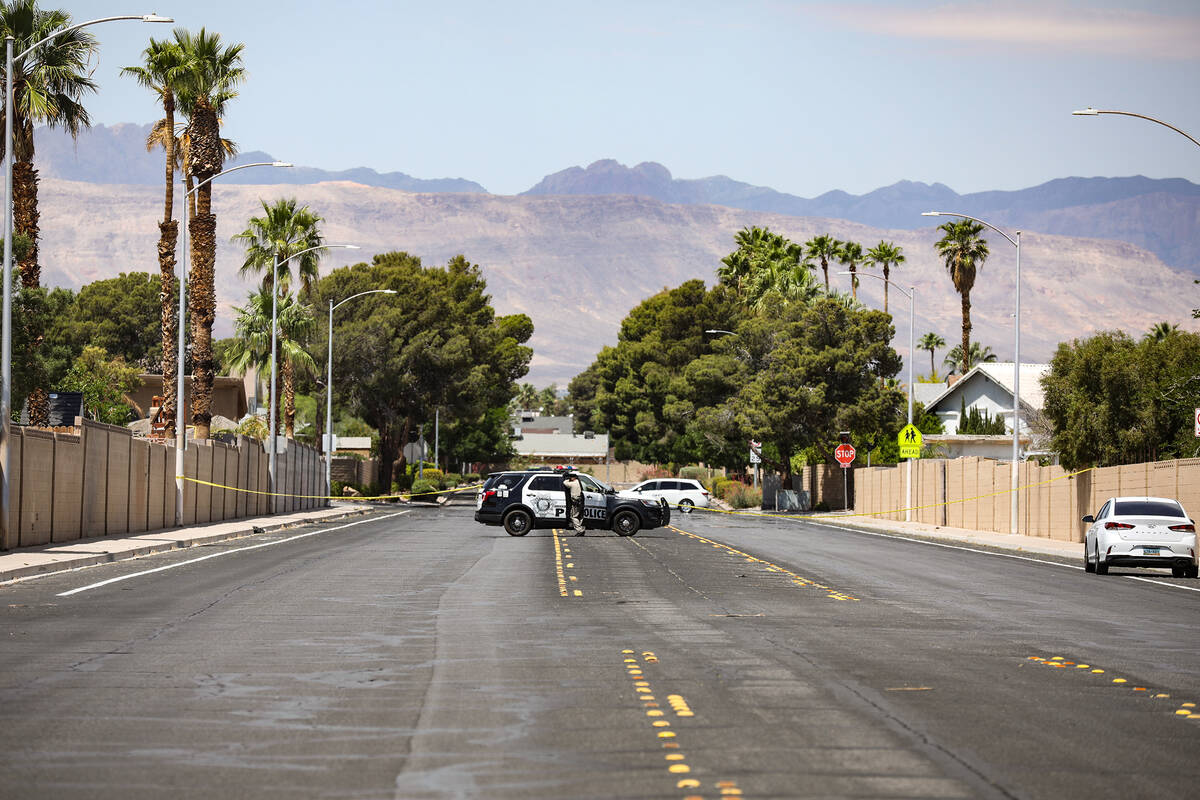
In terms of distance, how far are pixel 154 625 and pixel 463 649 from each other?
4206 mm

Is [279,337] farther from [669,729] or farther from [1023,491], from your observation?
[669,729]

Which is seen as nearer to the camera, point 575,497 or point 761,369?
point 575,497

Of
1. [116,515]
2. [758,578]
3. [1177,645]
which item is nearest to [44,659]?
[1177,645]

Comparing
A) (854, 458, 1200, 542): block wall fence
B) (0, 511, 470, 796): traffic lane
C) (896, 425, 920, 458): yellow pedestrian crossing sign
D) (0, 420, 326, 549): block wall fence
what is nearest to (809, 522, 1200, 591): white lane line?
(854, 458, 1200, 542): block wall fence

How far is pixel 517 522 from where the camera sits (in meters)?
39.8

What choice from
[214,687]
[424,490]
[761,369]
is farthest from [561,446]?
[214,687]

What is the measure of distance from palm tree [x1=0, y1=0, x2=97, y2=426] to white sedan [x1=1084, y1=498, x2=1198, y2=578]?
30474mm

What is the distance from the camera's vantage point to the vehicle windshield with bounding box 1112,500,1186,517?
91.6ft

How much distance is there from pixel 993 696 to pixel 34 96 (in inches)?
1488

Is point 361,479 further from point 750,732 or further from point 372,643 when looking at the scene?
point 750,732

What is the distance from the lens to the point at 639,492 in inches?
2687

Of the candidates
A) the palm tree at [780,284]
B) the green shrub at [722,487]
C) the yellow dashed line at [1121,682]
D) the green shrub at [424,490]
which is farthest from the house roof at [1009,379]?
the yellow dashed line at [1121,682]

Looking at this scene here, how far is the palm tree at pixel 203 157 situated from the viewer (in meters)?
49.4

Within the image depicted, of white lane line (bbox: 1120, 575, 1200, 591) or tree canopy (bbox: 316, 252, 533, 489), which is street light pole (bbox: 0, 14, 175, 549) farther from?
tree canopy (bbox: 316, 252, 533, 489)
